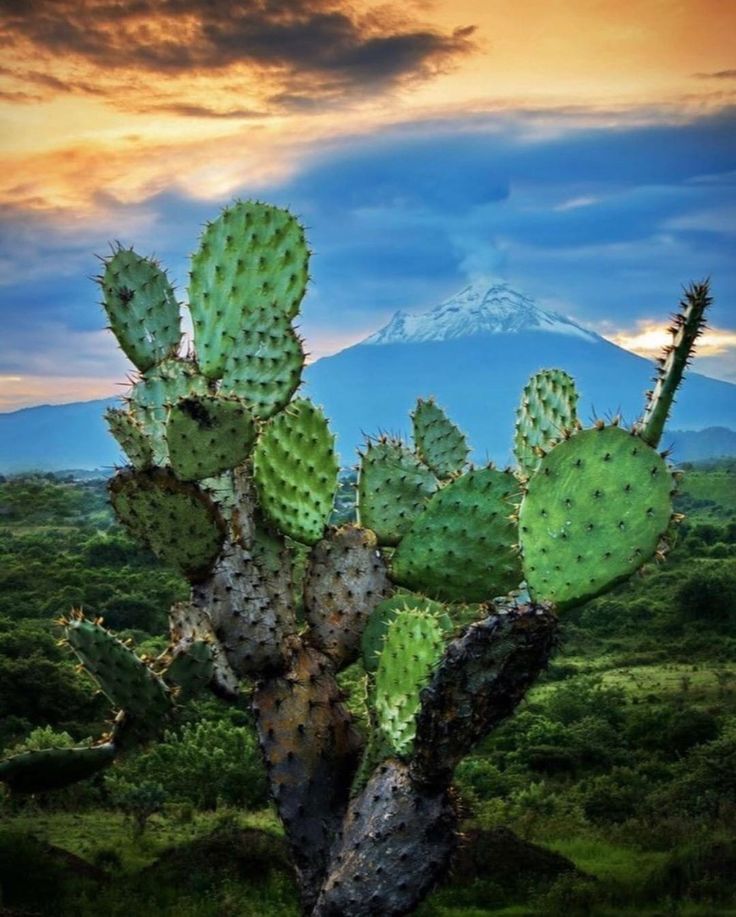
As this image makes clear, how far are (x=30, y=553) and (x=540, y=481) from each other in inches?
1259

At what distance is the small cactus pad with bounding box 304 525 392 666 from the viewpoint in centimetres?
650

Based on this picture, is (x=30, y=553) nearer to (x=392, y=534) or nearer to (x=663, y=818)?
(x=663, y=818)

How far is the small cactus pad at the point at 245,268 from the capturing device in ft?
22.5

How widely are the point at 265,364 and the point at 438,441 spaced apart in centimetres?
145

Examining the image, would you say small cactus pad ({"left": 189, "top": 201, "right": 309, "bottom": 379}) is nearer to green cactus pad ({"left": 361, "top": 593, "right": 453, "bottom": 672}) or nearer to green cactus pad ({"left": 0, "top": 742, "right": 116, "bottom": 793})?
green cactus pad ({"left": 361, "top": 593, "right": 453, "bottom": 672})

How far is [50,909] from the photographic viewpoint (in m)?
9.23

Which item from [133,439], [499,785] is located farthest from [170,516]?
[499,785]

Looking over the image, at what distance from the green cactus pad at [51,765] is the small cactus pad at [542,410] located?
2.50 m

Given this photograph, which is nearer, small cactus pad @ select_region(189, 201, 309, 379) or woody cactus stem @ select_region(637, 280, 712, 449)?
woody cactus stem @ select_region(637, 280, 712, 449)

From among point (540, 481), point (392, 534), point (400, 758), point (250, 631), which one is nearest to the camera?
point (540, 481)

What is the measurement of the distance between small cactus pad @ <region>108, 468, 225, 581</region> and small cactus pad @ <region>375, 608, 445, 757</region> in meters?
1.03

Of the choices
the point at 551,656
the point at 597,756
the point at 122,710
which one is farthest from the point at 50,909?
the point at 597,756

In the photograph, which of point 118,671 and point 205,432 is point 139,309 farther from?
point 118,671

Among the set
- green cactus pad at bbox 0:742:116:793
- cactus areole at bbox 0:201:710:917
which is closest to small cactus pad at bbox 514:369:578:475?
cactus areole at bbox 0:201:710:917
